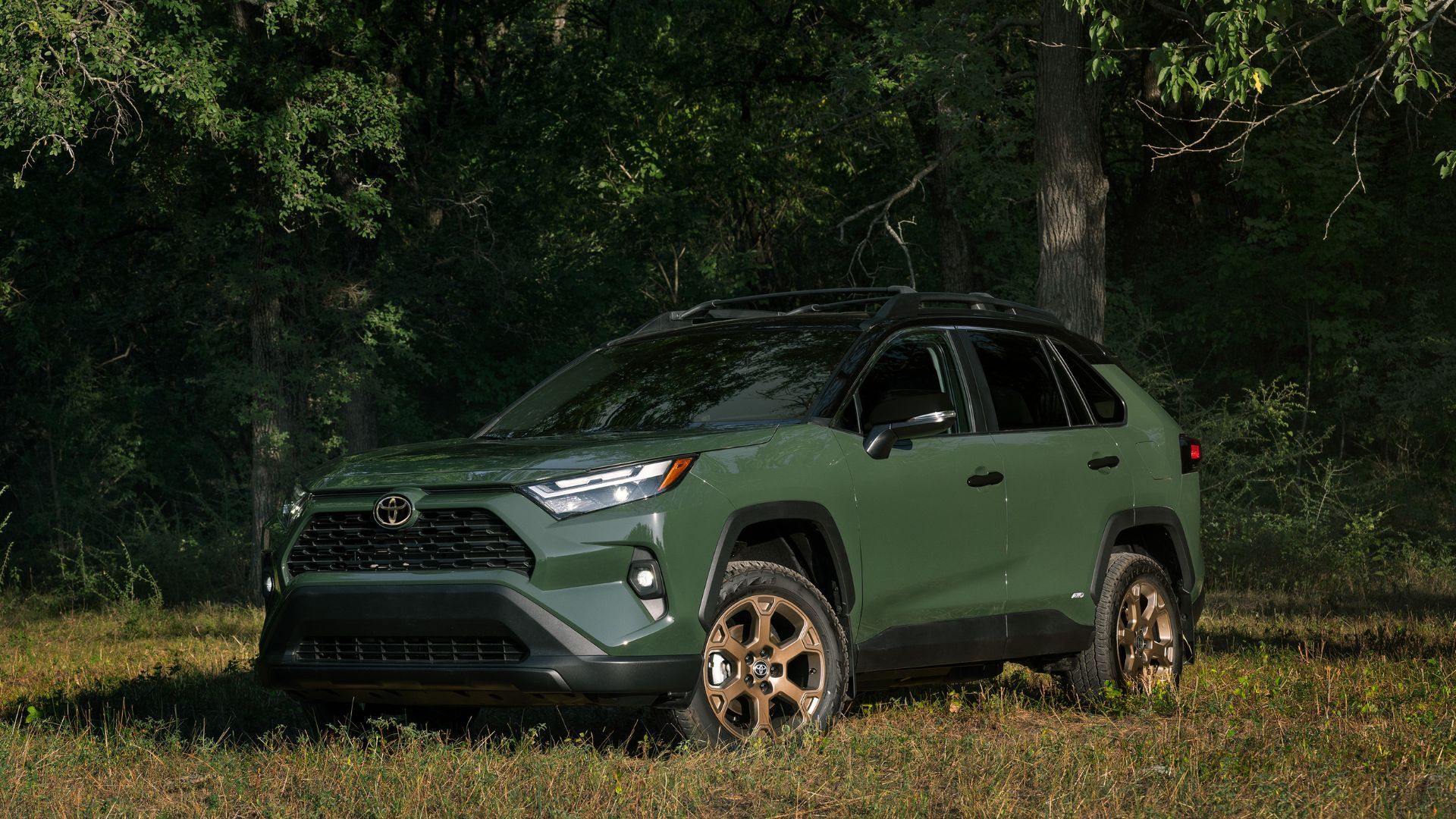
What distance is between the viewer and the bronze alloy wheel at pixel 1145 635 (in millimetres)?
8555

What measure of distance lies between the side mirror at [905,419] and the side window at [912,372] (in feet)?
0.87

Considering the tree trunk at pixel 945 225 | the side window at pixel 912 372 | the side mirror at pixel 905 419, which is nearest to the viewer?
the side mirror at pixel 905 419

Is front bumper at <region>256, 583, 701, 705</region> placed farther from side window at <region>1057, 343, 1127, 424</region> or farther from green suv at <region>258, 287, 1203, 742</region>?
side window at <region>1057, 343, 1127, 424</region>

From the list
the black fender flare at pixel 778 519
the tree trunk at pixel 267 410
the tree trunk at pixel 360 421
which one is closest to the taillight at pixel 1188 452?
the black fender flare at pixel 778 519

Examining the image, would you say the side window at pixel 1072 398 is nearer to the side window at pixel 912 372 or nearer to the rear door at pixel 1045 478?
the rear door at pixel 1045 478

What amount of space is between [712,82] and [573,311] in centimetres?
567

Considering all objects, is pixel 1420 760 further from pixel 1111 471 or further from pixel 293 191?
pixel 293 191

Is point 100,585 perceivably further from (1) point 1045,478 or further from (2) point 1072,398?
(1) point 1045,478

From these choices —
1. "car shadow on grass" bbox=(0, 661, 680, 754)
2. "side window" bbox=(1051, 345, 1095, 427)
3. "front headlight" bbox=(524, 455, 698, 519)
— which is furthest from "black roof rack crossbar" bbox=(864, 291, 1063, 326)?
"car shadow on grass" bbox=(0, 661, 680, 754)

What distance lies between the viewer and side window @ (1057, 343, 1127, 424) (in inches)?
340

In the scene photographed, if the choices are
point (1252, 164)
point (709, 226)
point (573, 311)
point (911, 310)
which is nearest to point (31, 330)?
point (573, 311)

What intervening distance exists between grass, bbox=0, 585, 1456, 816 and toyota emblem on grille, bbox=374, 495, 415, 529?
87 cm

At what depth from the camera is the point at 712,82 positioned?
2948 cm

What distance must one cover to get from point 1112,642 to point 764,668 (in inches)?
91.9
